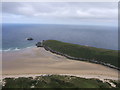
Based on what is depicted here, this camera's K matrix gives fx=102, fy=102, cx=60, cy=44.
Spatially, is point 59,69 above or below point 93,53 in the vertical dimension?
below

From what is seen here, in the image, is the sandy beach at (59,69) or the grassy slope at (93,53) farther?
the grassy slope at (93,53)

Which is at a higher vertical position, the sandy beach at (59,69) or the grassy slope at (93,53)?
the grassy slope at (93,53)

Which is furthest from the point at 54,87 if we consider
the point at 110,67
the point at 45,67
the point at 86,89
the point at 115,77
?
the point at 110,67

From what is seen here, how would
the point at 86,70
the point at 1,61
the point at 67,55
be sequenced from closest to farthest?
1. the point at 86,70
2. the point at 1,61
3. the point at 67,55

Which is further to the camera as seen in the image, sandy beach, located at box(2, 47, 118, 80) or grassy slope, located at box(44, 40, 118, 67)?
grassy slope, located at box(44, 40, 118, 67)

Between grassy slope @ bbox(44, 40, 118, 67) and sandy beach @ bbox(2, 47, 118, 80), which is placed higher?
grassy slope @ bbox(44, 40, 118, 67)

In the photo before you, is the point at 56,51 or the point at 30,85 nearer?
the point at 30,85

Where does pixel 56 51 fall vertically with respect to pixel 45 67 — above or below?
above

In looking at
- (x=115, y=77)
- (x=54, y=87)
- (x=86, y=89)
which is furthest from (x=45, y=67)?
(x=115, y=77)

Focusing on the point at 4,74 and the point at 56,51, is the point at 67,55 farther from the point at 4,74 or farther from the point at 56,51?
the point at 4,74

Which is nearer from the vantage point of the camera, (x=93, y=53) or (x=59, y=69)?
(x=59, y=69)

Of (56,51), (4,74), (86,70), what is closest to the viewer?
(4,74)
